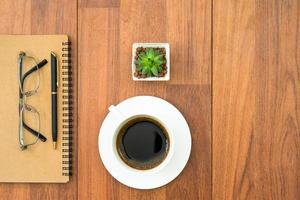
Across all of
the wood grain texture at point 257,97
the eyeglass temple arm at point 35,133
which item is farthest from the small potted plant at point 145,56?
the eyeglass temple arm at point 35,133

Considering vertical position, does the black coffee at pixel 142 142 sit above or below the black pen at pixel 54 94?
below

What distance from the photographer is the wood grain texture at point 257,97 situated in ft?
2.79

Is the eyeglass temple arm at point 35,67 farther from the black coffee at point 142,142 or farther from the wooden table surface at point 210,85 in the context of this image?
the black coffee at point 142,142

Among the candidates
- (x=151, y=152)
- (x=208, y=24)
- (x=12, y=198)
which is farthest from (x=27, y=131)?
(x=208, y=24)

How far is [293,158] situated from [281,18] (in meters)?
0.28

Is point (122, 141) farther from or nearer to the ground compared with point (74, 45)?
nearer to the ground

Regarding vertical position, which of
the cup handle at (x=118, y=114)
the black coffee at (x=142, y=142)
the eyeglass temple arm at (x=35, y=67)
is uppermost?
the eyeglass temple arm at (x=35, y=67)

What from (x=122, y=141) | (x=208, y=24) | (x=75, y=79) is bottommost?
(x=122, y=141)

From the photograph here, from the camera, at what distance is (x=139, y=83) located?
85 cm

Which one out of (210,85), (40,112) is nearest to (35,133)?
(40,112)

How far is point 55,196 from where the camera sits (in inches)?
33.8

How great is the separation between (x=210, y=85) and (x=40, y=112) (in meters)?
0.34

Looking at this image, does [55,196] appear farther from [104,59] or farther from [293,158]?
[293,158]

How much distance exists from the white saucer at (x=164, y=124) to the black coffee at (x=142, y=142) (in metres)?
0.03
